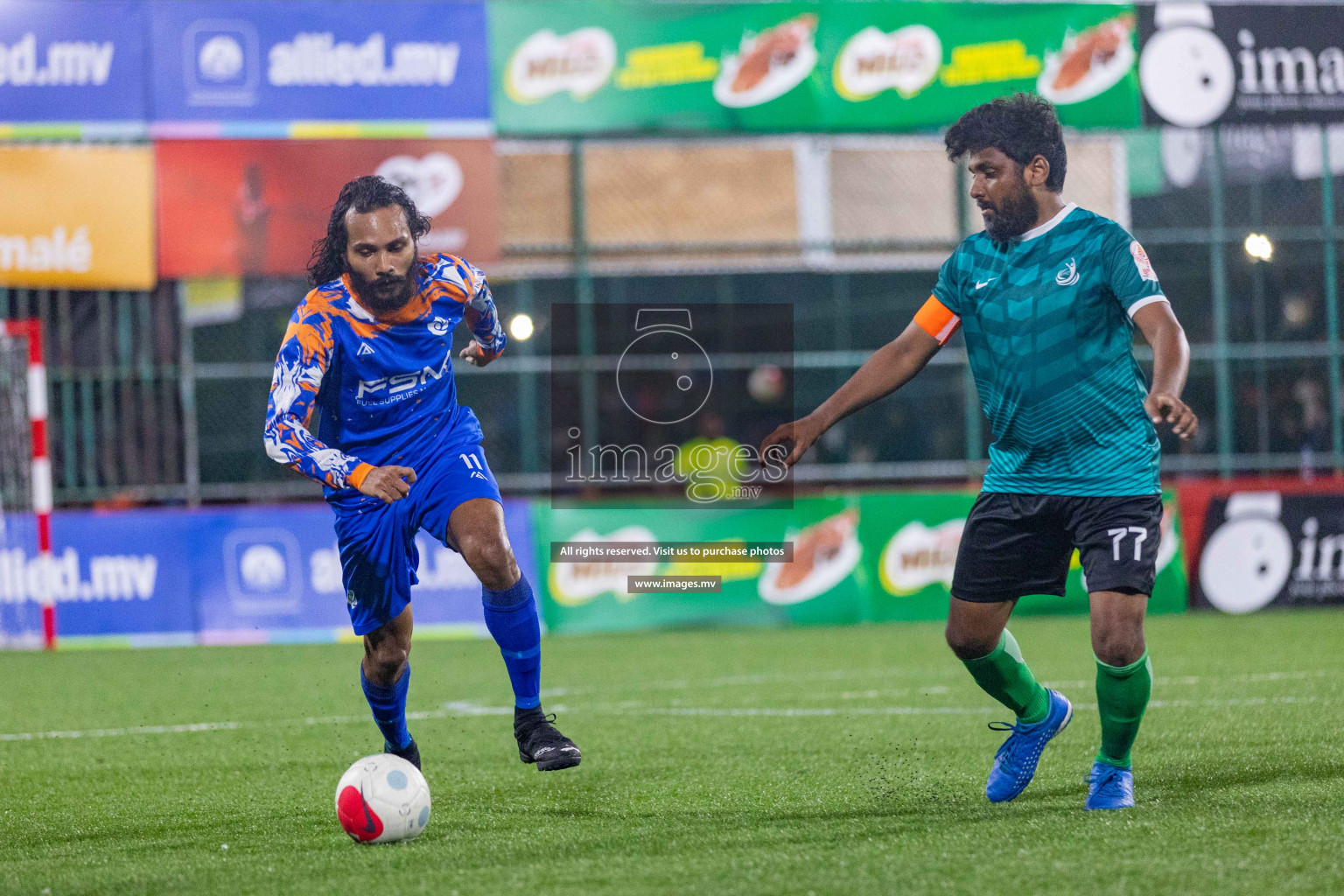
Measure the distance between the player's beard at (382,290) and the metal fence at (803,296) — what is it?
7670 millimetres

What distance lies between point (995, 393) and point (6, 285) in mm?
9595

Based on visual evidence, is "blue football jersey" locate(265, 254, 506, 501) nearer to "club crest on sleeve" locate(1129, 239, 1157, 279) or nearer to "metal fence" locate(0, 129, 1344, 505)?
"club crest on sleeve" locate(1129, 239, 1157, 279)

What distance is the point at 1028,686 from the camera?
16.9 feet

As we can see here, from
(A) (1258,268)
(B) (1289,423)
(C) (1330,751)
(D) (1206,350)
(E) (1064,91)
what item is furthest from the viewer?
(A) (1258,268)

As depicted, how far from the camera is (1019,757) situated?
505cm

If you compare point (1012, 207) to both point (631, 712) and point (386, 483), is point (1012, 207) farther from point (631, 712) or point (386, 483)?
point (631, 712)

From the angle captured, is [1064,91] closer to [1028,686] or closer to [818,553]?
[818,553]

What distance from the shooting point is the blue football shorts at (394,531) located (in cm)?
528

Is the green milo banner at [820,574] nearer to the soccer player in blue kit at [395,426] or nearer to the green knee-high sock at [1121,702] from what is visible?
the soccer player in blue kit at [395,426]

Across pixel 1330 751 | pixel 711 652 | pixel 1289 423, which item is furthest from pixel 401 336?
pixel 1289 423

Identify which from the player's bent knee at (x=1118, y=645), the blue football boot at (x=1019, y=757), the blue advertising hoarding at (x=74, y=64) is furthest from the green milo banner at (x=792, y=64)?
the player's bent knee at (x=1118, y=645)

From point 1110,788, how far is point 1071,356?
1300 millimetres

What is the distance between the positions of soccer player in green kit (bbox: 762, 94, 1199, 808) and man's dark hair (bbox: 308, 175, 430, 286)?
1512 mm

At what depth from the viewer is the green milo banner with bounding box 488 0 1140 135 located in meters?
12.8
